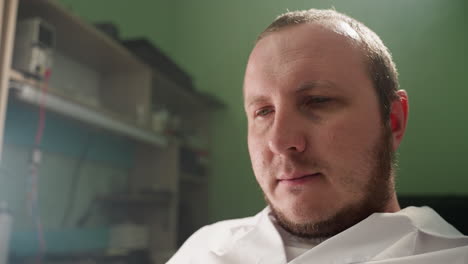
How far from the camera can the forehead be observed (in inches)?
33.1

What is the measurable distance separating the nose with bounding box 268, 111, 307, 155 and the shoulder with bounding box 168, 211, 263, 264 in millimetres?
275

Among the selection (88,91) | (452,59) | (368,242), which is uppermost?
(452,59)

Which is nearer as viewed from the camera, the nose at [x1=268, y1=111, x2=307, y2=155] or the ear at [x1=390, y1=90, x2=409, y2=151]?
the nose at [x1=268, y1=111, x2=307, y2=155]

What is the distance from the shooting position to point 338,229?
0.84m

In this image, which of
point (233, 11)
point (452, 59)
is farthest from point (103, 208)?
point (452, 59)

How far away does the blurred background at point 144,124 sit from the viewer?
4.80 feet

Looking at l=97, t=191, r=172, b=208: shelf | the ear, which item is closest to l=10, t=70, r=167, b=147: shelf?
l=97, t=191, r=172, b=208: shelf

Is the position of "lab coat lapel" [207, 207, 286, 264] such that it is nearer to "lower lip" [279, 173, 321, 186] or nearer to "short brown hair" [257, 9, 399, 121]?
"lower lip" [279, 173, 321, 186]

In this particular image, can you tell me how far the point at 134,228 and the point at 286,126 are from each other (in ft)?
4.65

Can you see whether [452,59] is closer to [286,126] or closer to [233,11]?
[233,11]

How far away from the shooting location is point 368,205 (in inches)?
33.5

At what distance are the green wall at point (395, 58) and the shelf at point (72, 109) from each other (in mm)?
715

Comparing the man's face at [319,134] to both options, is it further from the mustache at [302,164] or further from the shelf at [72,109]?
the shelf at [72,109]

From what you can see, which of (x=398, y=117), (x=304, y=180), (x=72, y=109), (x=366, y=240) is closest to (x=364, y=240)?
(x=366, y=240)
